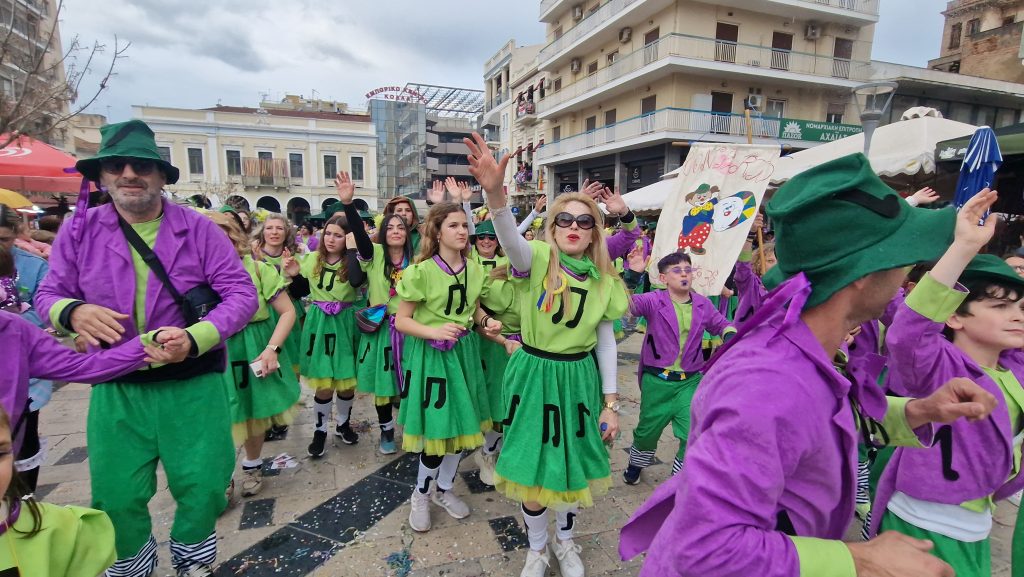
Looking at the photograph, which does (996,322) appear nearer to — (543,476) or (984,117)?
(543,476)

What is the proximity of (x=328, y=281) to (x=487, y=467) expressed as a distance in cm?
213

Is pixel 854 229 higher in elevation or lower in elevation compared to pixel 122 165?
lower

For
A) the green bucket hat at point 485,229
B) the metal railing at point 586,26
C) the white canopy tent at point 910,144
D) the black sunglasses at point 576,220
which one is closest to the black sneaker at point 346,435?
the green bucket hat at point 485,229

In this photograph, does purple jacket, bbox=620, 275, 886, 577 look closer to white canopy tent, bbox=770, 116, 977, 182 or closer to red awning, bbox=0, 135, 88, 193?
white canopy tent, bbox=770, 116, 977, 182

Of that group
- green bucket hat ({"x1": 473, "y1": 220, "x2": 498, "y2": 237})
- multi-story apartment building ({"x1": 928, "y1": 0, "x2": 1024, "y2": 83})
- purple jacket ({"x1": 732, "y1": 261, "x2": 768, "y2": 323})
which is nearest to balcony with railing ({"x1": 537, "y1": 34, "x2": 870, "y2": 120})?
multi-story apartment building ({"x1": 928, "y1": 0, "x2": 1024, "y2": 83})

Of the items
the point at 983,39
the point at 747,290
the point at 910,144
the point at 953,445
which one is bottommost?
the point at 953,445

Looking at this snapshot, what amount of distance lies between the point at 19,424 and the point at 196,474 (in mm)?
820

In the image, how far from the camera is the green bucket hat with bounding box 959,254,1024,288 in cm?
197

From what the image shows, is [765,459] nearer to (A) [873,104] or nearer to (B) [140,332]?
(B) [140,332]

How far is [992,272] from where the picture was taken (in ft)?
6.55

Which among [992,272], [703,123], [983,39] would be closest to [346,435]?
[992,272]

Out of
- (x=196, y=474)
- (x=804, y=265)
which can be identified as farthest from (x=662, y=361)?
(x=196, y=474)

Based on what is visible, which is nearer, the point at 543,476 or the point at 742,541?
the point at 742,541

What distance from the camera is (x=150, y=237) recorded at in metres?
2.32
